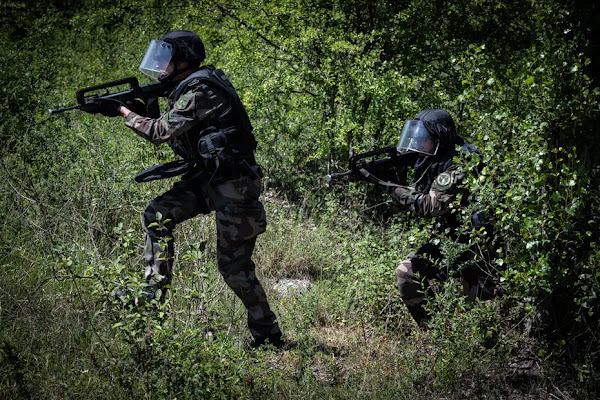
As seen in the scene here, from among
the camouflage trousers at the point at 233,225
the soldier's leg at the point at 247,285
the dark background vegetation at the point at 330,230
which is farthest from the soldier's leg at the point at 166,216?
the soldier's leg at the point at 247,285

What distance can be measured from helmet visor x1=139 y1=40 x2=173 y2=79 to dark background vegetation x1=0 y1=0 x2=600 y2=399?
1112 millimetres

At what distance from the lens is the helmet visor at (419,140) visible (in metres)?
4.38

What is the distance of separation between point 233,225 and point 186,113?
810 millimetres

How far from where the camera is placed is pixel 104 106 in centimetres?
437

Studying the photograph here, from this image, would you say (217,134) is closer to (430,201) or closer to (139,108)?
(139,108)

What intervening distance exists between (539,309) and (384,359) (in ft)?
3.36

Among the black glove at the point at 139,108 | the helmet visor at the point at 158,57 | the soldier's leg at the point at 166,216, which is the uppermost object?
the helmet visor at the point at 158,57

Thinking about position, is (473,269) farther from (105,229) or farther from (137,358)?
(105,229)

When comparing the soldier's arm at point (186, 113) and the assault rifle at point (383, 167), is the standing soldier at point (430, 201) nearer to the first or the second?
the assault rifle at point (383, 167)

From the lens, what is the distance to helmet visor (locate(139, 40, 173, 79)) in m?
4.25

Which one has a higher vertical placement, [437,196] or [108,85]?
[108,85]

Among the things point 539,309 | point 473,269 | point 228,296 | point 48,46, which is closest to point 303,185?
point 228,296

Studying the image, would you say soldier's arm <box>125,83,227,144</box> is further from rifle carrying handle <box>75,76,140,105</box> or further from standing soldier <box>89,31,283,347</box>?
rifle carrying handle <box>75,76,140,105</box>

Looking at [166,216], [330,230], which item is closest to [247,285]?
[166,216]
